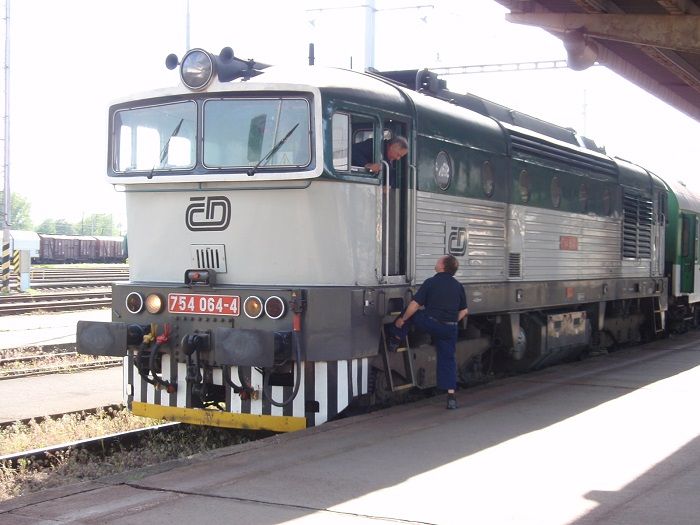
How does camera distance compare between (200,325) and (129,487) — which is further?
(200,325)

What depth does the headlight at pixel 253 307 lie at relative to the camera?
774 centimetres

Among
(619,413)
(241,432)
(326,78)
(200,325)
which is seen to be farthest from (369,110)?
(619,413)

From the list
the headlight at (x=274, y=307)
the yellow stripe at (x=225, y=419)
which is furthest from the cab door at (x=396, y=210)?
the yellow stripe at (x=225, y=419)

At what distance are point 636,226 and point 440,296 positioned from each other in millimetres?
7877

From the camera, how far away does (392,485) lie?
608 centimetres

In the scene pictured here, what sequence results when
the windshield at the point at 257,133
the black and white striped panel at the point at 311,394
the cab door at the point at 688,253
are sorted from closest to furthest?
1. the windshield at the point at 257,133
2. the black and white striped panel at the point at 311,394
3. the cab door at the point at 688,253

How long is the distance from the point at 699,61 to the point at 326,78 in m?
9.41

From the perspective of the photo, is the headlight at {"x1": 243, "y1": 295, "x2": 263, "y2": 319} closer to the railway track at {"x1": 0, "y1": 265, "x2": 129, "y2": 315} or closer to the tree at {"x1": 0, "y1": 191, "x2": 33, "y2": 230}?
the railway track at {"x1": 0, "y1": 265, "x2": 129, "y2": 315}

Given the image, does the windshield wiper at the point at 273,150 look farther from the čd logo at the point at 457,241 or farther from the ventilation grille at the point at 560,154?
the ventilation grille at the point at 560,154

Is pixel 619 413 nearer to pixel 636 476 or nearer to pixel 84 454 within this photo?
pixel 636 476

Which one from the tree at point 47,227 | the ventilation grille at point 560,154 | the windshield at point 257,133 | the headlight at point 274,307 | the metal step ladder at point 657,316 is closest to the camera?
the headlight at point 274,307

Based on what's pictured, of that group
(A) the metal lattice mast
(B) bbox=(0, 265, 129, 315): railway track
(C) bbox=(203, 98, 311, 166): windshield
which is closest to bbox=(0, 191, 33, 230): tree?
(B) bbox=(0, 265, 129, 315): railway track

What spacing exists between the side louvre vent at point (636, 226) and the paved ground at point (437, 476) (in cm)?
589

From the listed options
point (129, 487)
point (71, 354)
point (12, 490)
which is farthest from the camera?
point (71, 354)
